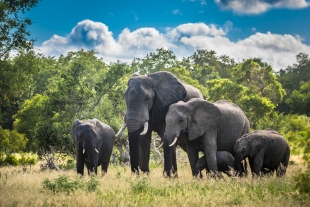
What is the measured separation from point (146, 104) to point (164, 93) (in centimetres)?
83

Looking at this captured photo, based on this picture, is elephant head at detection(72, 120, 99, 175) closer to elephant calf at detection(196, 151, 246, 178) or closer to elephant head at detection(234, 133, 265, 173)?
elephant calf at detection(196, 151, 246, 178)

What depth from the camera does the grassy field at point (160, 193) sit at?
10.5m

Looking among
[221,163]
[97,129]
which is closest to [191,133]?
[221,163]

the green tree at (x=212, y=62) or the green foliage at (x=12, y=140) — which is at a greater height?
the green tree at (x=212, y=62)

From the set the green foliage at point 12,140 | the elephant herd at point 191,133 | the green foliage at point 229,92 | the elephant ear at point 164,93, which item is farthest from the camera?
the green foliage at point 229,92

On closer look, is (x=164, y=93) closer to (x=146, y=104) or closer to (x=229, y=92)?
(x=146, y=104)

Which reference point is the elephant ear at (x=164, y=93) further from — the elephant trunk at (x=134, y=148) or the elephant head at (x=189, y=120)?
the elephant head at (x=189, y=120)

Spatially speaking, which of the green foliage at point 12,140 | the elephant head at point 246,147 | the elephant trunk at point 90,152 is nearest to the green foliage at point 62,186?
the elephant trunk at point 90,152

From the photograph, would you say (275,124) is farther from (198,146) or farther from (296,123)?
(198,146)

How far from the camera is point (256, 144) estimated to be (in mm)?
14672

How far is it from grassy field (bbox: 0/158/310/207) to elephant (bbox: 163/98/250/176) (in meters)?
0.98

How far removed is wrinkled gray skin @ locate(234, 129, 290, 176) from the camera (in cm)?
1459

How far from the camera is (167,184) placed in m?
13.1

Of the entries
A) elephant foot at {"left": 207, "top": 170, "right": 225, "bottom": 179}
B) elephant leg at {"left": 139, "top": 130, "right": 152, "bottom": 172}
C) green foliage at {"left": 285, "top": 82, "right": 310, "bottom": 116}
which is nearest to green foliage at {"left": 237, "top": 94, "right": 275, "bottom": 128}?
elephant leg at {"left": 139, "top": 130, "right": 152, "bottom": 172}
